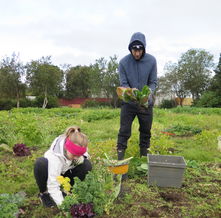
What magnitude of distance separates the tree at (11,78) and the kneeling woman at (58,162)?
22014mm

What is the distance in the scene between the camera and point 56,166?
222 cm

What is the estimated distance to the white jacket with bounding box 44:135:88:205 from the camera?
2154 millimetres

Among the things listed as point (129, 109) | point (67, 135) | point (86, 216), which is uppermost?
point (129, 109)

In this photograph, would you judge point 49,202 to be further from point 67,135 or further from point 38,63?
point 38,63

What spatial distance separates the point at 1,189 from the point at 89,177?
145cm

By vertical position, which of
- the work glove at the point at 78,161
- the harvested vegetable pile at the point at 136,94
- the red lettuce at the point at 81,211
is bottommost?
the red lettuce at the point at 81,211

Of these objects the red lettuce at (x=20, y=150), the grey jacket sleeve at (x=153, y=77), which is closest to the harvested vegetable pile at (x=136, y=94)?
the grey jacket sleeve at (x=153, y=77)

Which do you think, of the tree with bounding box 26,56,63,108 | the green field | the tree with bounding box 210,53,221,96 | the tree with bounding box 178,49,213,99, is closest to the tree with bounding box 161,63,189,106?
the tree with bounding box 178,49,213,99

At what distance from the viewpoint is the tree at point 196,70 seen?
35.4 meters

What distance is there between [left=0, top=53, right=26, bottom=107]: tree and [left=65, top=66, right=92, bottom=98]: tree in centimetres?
1045

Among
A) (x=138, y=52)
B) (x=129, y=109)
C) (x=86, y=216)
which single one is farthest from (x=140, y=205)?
(x=138, y=52)

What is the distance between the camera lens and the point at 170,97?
127 ft

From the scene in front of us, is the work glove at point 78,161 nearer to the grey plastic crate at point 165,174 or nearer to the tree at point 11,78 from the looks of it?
the grey plastic crate at point 165,174

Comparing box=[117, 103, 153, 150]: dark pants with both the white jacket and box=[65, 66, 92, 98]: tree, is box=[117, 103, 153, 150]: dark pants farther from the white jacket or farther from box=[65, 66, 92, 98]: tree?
box=[65, 66, 92, 98]: tree
